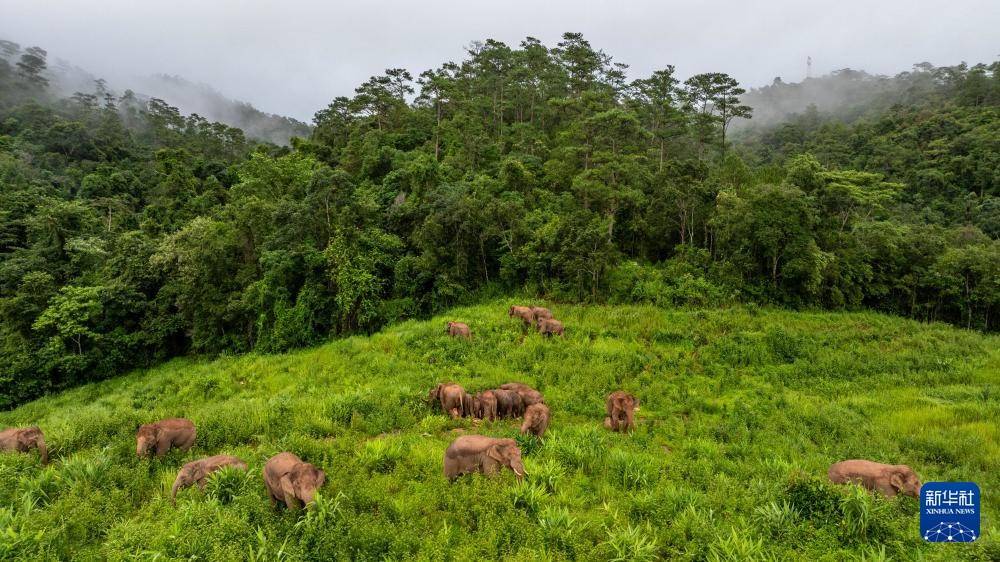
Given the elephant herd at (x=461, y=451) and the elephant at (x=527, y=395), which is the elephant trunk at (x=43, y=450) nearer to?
the elephant herd at (x=461, y=451)

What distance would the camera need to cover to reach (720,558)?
217 inches

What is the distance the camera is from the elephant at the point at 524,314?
18531 mm

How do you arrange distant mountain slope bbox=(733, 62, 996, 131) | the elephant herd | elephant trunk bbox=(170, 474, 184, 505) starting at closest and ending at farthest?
the elephant herd → elephant trunk bbox=(170, 474, 184, 505) → distant mountain slope bbox=(733, 62, 996, 131)

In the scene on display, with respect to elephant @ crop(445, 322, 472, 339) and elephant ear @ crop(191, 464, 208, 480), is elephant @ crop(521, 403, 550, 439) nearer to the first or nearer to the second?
elephant ear @ crop(191, 464, 208, 480)

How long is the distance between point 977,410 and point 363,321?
71.7 feet

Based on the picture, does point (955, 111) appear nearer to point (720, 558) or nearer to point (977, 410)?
point (977, 410)

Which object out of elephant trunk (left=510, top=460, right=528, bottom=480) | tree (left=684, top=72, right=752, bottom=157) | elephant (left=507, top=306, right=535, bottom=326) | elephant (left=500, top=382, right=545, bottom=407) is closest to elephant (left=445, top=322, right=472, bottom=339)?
elephant (left=507, top=306, right=535, bottom=326)

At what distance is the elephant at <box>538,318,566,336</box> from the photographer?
1758 cm

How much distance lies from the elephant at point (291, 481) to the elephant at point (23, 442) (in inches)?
218

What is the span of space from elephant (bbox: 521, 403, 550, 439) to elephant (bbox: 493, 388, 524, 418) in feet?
5.14

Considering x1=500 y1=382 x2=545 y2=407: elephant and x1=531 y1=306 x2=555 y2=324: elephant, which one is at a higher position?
x1=531 y1=306 x2=555 y2=324: elephant

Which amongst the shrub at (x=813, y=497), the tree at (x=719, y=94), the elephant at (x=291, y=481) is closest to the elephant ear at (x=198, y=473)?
the elephant at (x=291, y=481)

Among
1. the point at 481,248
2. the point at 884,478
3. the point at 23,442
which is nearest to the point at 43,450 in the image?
the point at 23,442

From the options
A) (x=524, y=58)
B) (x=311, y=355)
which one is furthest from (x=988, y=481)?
(x=524, y=58)
